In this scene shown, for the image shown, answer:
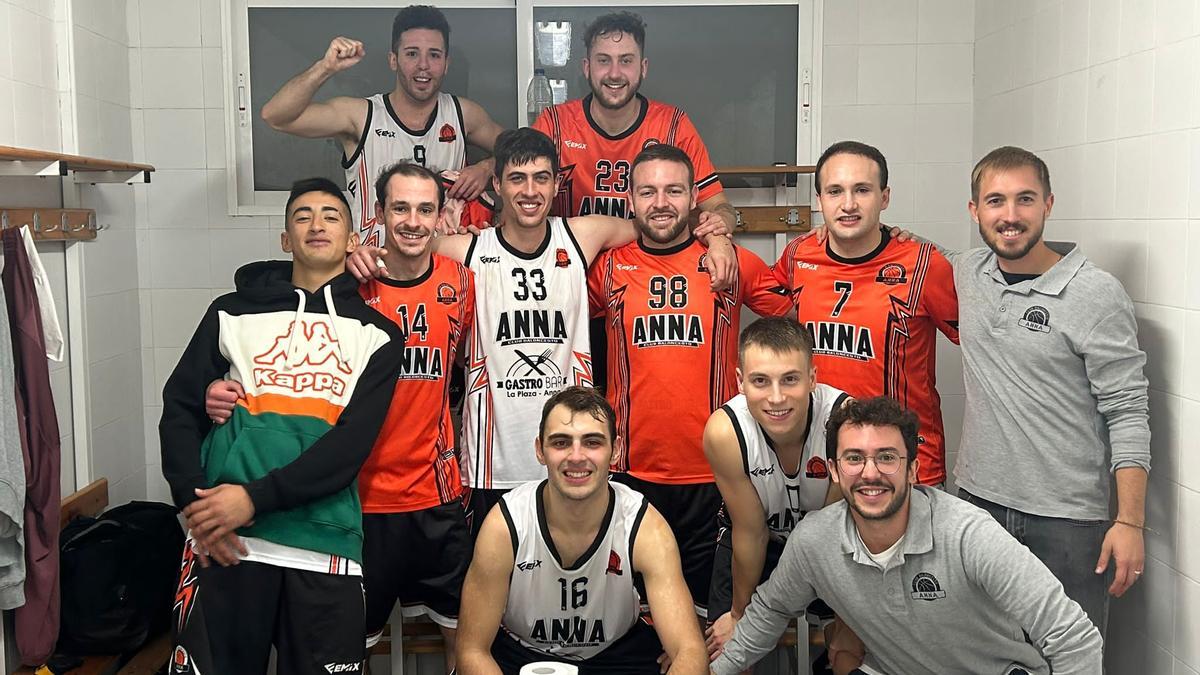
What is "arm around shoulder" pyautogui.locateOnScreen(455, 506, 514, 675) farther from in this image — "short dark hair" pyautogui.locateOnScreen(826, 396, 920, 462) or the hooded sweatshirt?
"short dark hair" pyautogui.locateOnScreen(826, 396, 920, 462)

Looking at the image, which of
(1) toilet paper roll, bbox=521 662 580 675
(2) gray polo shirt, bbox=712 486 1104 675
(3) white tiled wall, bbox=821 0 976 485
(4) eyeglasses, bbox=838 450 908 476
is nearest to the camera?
(1) toilet paper roll, bbox=521 662 580 675

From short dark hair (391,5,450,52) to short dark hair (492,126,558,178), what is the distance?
2.34 ft

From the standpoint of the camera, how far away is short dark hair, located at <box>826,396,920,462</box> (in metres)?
2.45

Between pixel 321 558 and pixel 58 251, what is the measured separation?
1.42m

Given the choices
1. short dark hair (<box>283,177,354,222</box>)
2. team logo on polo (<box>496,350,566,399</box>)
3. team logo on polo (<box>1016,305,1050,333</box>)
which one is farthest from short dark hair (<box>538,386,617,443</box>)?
team logo on polo (<box>1016,305,1050,333</box>)

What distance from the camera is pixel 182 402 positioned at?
9.11 ft

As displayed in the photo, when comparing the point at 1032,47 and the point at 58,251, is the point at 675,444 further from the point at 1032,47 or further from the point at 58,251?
the point at 58,251

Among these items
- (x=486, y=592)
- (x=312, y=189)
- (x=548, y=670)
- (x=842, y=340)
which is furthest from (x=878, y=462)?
(x=312, y=189)

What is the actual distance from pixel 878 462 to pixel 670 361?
83 centimetres

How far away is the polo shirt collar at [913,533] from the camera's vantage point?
2.42 m

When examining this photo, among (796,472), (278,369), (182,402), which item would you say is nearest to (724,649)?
(796,472)

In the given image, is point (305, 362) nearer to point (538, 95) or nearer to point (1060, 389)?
point (538, 95)

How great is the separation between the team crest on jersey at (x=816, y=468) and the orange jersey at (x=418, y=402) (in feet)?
3.08

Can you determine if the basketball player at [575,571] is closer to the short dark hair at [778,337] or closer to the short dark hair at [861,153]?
the short dark hair at [778,337]
